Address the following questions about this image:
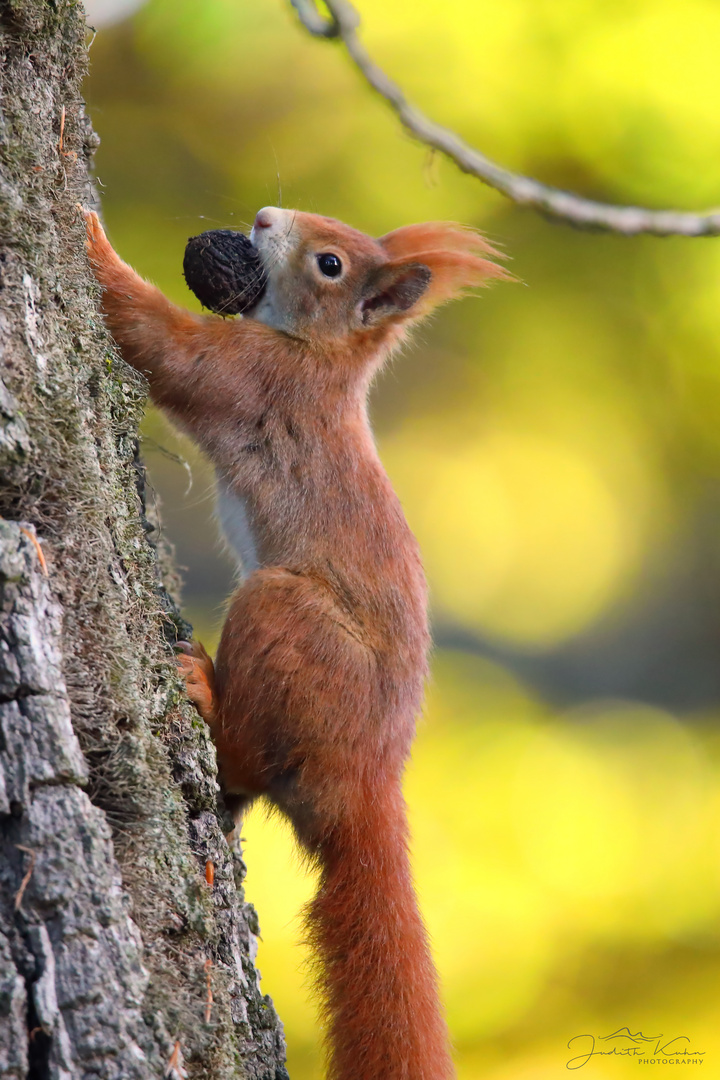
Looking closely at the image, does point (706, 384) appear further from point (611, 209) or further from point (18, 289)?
Answer: point (18, 289)

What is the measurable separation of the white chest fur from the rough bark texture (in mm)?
579

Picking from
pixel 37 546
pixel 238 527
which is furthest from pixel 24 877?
pixel 238 527

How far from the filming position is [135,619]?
175 cm

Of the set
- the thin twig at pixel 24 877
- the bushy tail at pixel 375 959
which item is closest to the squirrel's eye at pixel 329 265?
the bushy tail at pixel 375 959

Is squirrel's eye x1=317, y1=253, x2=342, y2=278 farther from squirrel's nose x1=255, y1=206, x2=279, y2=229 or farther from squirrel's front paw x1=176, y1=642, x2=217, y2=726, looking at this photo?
squirrel's front paw x1=176, y1=642, x2=217, y2=726

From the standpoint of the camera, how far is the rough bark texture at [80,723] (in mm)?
1234

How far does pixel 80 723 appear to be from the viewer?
1.42 metres

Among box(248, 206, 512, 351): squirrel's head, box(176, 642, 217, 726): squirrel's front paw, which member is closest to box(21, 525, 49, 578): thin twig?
box(176, 642, 217, 726): squirrel's front paw

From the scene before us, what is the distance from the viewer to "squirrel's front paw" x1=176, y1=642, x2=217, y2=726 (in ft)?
7.05

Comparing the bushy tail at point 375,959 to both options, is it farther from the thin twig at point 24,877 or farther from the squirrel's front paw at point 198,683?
the thin twig at point 24,877

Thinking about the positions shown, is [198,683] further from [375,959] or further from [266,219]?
[266,219]

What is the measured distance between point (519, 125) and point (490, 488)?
1.95m

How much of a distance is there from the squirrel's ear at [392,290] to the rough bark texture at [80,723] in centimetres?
123

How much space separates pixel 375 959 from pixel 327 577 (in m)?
0.89
